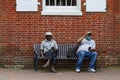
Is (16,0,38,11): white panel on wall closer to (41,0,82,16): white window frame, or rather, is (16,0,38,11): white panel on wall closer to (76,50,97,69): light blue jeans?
(41,0,82,16): white window frame

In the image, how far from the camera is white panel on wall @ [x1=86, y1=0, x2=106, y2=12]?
13391 millimetres

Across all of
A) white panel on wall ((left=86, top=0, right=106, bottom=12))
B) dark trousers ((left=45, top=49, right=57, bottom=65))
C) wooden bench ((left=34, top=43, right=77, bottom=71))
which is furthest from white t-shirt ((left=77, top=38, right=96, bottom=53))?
white panel on wall ((left=86, top=0, right=106, bottom=12))

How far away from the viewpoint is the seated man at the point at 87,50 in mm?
12945

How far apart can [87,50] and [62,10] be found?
160 cm

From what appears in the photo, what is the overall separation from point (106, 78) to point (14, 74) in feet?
9.08

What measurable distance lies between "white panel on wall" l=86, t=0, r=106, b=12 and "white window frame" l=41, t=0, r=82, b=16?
0.99 feet

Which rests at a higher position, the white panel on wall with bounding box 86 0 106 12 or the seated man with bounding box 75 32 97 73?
the white panel on wall with bounding box 86 0 106 12

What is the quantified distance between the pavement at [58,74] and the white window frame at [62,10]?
6.09ft

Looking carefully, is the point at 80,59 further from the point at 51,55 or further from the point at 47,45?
the point at 47,45

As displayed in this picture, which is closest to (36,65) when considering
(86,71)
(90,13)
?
(86,71)

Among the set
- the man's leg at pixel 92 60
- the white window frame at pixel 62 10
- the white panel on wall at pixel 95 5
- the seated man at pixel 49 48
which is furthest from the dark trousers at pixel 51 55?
the white panel on wall at pixel 95 5

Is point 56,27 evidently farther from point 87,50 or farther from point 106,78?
point 106,78

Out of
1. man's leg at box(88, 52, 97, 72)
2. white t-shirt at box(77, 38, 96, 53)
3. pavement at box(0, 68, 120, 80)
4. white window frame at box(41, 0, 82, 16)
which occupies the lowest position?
pavement at box(0, 68, 120, 80)

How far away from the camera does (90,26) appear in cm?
1345
